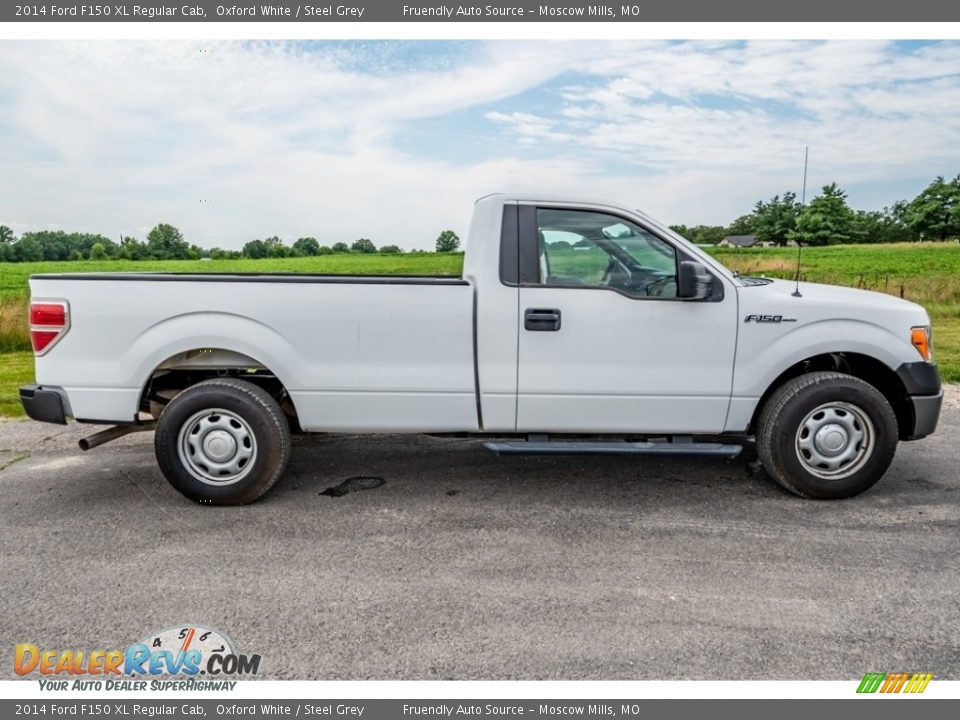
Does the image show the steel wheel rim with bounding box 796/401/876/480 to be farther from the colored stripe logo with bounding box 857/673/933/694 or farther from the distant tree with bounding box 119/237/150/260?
the distant tree with bounding box 119/237/150/260

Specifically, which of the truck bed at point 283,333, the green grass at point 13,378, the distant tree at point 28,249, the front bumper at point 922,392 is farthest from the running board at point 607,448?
the distant tree at point 28,249

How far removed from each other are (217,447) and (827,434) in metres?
3.91

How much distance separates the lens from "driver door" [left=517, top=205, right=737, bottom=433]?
14.2 ft

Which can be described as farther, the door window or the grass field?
the grass field

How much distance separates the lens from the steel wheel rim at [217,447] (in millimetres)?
4383

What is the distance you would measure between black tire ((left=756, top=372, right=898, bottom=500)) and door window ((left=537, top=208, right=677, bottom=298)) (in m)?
1.07

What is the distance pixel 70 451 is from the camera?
5852 mm

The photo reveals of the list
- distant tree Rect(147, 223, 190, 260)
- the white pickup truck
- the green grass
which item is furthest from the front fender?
distant tree Rect(147, 223, 190, 260)

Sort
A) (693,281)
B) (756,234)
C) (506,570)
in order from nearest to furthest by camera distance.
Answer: (506,570), (693,281), (756,234)

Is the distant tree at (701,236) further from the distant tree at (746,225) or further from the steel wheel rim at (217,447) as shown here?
the distant tree at (746,225)

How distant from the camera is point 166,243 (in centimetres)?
3369

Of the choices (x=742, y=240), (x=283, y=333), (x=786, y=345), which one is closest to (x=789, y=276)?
(x=786, y=345)

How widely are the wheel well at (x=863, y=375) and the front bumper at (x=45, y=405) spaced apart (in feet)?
14.7

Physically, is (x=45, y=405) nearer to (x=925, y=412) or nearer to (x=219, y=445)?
(x=219, y=445)
